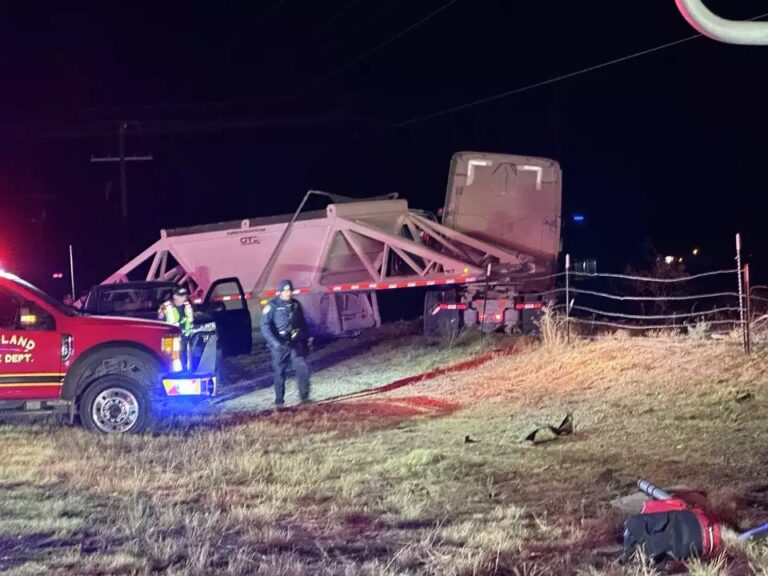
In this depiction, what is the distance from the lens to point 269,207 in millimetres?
49750

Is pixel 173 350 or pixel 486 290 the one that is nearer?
pixel 173 350

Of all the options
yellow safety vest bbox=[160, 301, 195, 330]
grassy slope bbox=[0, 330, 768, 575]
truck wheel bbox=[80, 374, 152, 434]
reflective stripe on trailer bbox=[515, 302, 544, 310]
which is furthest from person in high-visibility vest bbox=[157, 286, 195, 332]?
reflective stripe on trailer bbox=[515, 302, 544, 310]

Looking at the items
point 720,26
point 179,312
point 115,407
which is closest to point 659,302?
point 179,312

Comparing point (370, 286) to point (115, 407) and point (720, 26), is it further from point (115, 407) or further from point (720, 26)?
A: point (720, 26)

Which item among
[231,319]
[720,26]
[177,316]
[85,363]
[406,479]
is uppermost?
[720,26]

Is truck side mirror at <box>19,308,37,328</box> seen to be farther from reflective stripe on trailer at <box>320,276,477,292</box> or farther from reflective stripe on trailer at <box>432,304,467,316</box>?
reflective stripe on trailer at <box>432,304,467,316</box>

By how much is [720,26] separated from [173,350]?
7.34 meters

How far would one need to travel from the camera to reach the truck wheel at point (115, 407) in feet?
30.6

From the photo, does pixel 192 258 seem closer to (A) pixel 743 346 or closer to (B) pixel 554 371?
(B) pixel 554 371

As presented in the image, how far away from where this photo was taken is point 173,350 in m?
9.70

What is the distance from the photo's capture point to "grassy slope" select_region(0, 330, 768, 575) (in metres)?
5.24

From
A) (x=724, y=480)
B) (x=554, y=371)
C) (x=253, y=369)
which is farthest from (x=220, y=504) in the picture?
(x=253, y=369)

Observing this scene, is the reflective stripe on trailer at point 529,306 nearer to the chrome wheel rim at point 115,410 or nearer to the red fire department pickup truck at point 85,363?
the red fire department pickup truck at point 85,363

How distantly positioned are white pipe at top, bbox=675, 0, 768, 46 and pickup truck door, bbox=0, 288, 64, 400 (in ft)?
24.4
